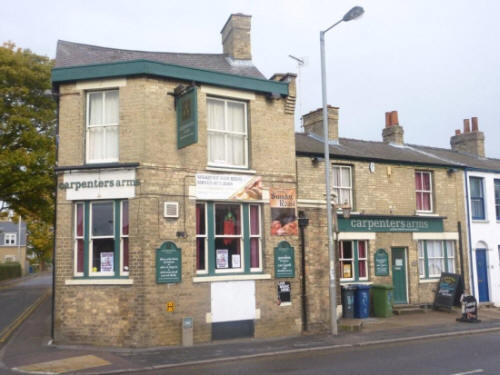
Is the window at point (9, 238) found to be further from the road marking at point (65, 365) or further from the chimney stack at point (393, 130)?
the road marking at point (65, 365)

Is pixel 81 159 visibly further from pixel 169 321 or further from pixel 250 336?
pixel 250 336

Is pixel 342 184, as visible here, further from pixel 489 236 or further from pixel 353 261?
pixel 489 236

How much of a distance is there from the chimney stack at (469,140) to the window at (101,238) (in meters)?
18.9

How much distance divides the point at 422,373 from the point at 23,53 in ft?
A: 94.9

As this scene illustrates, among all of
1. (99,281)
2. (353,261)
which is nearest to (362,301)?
(353,261)

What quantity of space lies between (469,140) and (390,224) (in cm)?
929

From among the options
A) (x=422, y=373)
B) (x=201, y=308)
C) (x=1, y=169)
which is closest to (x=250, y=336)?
(x=201, y=308)

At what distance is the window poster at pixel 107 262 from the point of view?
13.3 meters

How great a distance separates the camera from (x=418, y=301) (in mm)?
19234

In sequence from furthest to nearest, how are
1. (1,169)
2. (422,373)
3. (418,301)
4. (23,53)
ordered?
(23,53), (1,169), (418,301), (422,373)

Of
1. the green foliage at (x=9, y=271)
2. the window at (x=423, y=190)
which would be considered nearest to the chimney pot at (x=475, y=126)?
the window at (x=423, y=190)

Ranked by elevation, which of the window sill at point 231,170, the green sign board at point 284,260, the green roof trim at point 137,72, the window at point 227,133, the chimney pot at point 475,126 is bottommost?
the green sign board at point 284,260

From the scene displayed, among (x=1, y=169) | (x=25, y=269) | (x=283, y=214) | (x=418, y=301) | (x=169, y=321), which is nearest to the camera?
(x=169, y=321)

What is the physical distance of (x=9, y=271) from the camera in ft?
170
